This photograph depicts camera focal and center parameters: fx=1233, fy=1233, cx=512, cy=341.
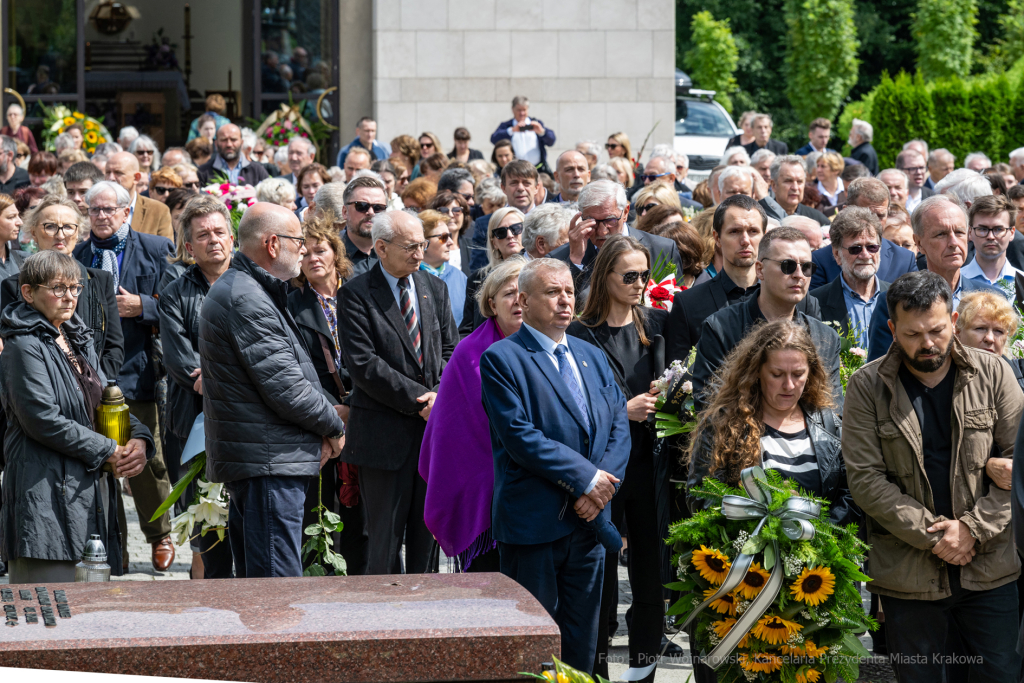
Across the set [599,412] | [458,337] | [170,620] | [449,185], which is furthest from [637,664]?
[449,185]

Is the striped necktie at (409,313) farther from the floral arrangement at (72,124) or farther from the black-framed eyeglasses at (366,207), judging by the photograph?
the floral arrangement at (72,124)

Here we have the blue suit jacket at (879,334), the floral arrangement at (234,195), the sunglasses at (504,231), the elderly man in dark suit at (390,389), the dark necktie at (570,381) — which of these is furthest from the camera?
the floral arrangement at (234,195)

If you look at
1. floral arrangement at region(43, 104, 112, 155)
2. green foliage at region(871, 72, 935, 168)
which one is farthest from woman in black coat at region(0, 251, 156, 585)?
green foliage at region(871, 72, 935, 168)

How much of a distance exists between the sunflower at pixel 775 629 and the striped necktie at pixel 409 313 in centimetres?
258

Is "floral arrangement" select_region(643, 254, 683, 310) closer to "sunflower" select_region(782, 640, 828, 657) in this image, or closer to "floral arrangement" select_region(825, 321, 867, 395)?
"floral arrangement" select_region(825, 321, 867, 395)

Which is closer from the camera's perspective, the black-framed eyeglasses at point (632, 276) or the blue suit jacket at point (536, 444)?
the blue suit jacket at point (536, 444)

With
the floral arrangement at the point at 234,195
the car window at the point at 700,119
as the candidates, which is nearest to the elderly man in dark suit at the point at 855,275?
the floral arrangement at the point at 234,195

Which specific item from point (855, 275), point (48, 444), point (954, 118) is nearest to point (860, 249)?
point (855, 275)

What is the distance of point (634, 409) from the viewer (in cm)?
569

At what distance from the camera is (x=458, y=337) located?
6.82 m

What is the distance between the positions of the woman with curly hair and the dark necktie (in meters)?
0.47

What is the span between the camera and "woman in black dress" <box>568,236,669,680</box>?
18.8 feet

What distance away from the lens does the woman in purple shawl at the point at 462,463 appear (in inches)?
217

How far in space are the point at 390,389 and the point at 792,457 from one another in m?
2.15
